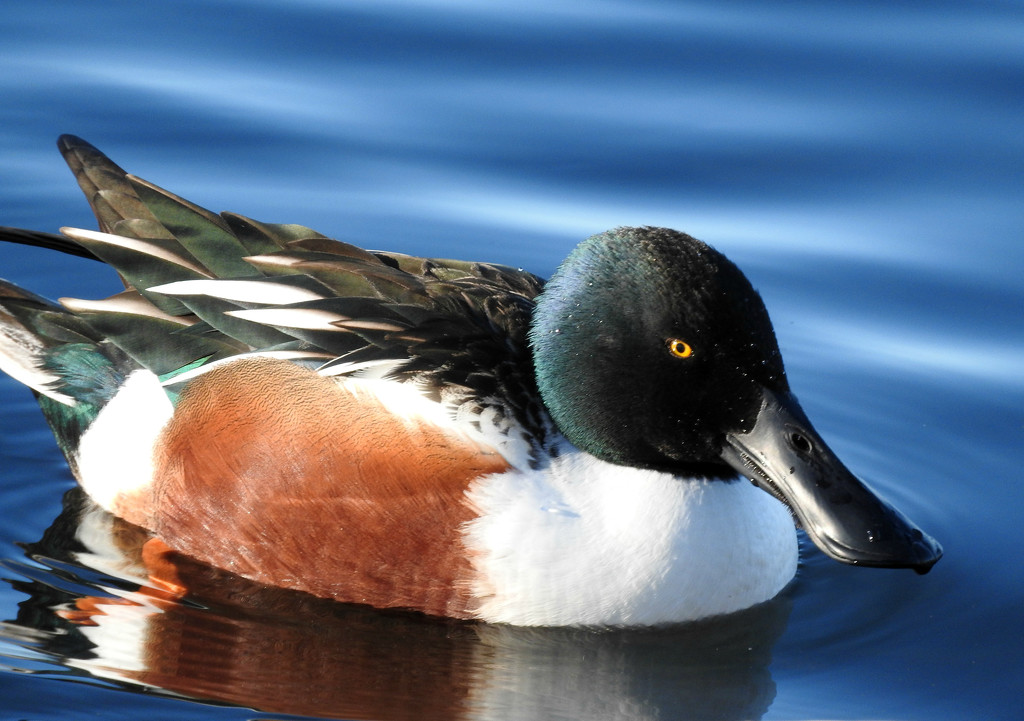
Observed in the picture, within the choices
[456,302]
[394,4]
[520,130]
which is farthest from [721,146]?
[456,302]

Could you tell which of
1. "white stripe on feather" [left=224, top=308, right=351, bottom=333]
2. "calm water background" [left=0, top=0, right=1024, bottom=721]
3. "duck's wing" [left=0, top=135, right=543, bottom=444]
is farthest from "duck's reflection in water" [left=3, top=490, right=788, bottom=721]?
"white stripe on feather" [left=224, top=308, right=351, bottom=333]

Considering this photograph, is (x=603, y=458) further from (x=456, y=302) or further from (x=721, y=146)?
(x=721, y=146)

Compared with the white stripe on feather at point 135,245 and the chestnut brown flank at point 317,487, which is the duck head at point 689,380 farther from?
the white stripe on feather at point 135,245

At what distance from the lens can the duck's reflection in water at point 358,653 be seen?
4.29 m

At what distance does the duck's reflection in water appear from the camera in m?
4.29

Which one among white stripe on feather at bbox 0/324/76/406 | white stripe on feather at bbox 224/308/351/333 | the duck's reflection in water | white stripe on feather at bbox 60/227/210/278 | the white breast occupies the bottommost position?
the duck's reflection in water

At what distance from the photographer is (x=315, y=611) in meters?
4.71

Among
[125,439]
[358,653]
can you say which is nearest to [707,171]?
[125,439]

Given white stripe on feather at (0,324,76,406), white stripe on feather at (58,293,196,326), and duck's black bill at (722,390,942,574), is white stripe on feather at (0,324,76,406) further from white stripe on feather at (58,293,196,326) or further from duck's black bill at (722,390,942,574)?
duck's black bill at (722,390,942,574)

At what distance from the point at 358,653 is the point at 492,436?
0.73m

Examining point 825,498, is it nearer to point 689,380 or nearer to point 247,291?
point 689,380

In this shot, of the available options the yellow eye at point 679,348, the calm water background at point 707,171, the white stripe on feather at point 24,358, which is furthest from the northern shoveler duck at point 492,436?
the white stripe on feather at point 24,358

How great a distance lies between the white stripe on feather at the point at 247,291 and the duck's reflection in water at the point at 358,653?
872 mm

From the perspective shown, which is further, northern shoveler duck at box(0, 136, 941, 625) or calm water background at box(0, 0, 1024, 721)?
calm water background at box(0, 0, 1024, 721)
